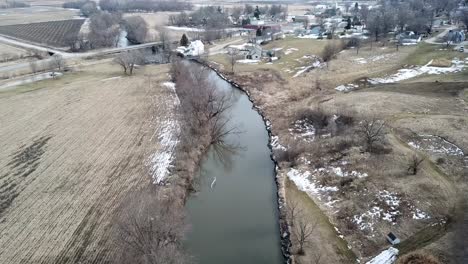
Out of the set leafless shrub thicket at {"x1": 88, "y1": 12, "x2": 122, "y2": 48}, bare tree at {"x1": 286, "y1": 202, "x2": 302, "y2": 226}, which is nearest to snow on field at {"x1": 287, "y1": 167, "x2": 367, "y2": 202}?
bare tree at {"x1": 286, "y1": 202, "x2": 302, "y2": 226}

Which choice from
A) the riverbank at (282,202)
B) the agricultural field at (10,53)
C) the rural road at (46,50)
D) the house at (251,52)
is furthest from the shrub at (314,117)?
the agricultural field at (10,53)

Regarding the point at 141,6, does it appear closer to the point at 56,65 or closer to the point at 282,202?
the point at 56,65

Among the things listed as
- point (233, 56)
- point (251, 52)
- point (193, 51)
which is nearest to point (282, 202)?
point (233, 56)

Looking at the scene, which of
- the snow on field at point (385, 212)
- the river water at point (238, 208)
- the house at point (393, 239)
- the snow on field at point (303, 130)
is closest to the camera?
the house at point (393, 239)

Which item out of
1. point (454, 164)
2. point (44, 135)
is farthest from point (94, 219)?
point (454, 164)

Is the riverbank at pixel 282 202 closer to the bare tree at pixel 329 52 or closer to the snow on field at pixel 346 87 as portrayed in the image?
the snow on field at pixel 346 87
